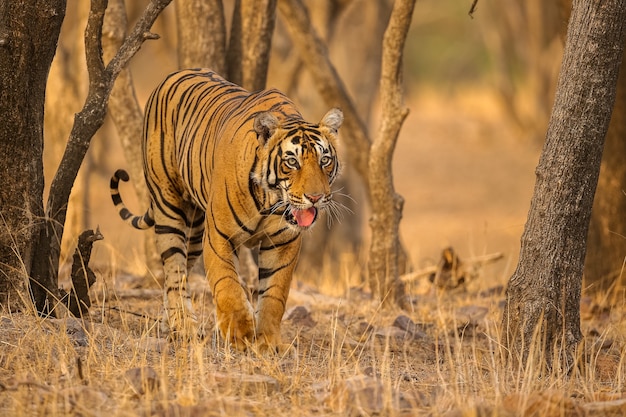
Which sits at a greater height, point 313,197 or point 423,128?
point 423,128

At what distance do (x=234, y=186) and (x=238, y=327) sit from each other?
70 cm

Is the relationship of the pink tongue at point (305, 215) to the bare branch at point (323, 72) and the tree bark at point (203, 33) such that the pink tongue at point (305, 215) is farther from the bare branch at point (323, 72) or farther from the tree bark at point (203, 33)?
the bare branch at point (323, 72)

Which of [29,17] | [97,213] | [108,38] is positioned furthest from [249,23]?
[97,213]

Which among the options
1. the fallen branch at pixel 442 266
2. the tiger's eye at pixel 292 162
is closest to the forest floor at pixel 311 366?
the fallen branch at pixel 442 266

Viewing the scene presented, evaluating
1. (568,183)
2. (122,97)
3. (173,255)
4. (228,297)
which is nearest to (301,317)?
(173,255)

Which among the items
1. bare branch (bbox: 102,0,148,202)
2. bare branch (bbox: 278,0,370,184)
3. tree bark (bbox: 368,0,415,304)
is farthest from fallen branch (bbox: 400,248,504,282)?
bare branch (bbox: 102,0,148,202)

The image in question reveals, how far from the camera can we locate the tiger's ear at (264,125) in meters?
5.25

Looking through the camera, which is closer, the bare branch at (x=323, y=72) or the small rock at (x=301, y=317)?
the small rock at (x=301, y=317)

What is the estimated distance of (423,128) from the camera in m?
21.8

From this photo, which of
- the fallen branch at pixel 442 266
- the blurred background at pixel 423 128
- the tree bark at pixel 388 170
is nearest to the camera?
the tree bark at pixel 388 170

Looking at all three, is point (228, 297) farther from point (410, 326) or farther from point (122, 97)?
point (122, 97)

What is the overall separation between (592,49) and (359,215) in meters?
8.59

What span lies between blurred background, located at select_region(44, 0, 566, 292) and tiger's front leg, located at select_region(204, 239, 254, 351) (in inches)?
92.5

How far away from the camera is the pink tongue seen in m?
5.20
